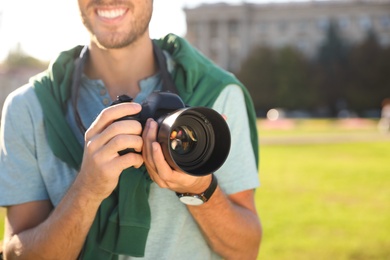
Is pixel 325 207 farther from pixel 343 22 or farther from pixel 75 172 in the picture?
pixel 343 22

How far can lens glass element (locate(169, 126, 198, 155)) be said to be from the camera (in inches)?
59.2

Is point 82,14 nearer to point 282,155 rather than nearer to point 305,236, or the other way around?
point 305,236

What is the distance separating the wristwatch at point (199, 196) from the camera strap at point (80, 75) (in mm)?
370

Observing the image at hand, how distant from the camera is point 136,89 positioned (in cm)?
197

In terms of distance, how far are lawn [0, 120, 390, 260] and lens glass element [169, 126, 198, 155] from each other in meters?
3.42

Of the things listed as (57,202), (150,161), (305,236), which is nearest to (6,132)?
(57,202)

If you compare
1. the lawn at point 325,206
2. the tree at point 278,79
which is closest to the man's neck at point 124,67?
the lawn at point 325,206

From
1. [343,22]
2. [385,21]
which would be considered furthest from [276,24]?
[385,21]

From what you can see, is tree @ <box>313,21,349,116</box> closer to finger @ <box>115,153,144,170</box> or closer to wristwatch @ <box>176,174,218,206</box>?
wristwatch @ <box>176,174,218,206</box>

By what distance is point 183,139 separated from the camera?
1543 millimetres

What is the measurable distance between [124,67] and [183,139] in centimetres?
52

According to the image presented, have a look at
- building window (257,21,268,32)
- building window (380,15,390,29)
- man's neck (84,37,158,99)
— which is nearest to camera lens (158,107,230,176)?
man's neck (84,37,158,99)

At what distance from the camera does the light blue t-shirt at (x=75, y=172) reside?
1.77 metres

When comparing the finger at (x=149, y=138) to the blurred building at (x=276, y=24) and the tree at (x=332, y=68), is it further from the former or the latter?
the blurred building at (x=276, y=24)
